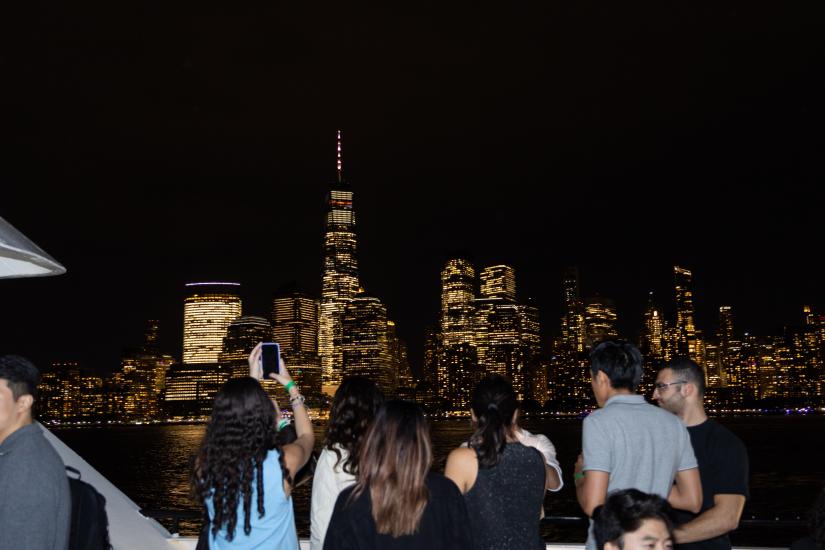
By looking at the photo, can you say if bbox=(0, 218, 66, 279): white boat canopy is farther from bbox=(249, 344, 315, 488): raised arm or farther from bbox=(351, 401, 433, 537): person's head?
bbox=(351, 401, 433, 537): person's head

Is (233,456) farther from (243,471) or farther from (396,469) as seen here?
(396,469)

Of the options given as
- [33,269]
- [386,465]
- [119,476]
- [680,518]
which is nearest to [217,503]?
[386,465]

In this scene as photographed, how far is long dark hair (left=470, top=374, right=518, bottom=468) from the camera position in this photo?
3092 mm

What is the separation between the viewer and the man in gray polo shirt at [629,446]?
10.4 feet

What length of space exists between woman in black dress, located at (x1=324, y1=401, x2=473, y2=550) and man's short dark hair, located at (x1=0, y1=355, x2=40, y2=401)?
1206 mm

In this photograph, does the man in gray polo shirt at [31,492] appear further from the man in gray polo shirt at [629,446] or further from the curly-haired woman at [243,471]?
the man in gray polo shirt at [629,446]

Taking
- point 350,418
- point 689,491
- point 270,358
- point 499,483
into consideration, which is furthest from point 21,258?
point 689,491

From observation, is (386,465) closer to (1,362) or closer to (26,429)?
(26,429)

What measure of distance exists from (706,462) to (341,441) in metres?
1.65

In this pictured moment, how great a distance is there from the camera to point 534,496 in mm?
3129

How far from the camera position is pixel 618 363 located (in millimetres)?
3320

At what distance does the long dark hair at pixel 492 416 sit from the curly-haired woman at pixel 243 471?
0.80m

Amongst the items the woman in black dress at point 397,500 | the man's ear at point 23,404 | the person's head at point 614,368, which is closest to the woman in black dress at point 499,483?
the person's head at point 614,368

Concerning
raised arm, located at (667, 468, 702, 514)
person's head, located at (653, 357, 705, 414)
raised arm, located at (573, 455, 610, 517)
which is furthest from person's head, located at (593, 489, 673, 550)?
person's head, located at (653, 357, 705, 414)
